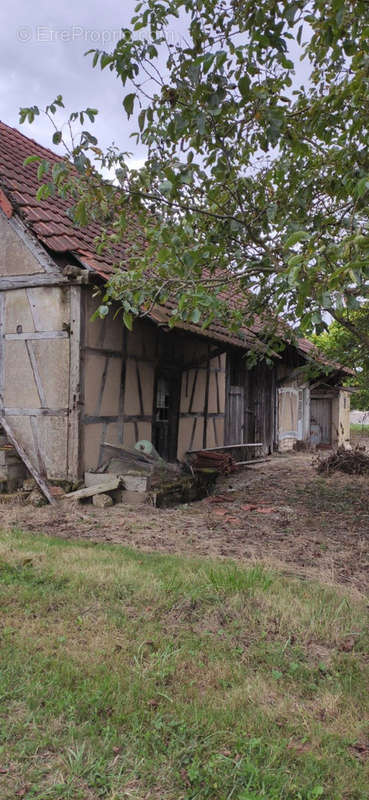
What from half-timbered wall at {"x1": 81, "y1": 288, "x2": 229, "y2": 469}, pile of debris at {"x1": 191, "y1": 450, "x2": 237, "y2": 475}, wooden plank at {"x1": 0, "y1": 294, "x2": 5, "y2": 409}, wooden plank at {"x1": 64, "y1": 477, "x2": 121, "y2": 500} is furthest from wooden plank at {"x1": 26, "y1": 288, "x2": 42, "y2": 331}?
pile of debris at {"x1": 191, "y1": 450, "x2": 237, "y2": 475}

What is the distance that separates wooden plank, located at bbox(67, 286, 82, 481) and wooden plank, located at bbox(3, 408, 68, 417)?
0.17 metres

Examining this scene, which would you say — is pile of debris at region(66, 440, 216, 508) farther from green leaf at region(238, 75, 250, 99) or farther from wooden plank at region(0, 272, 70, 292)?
green leaf at region(238, 75, 250, 99)

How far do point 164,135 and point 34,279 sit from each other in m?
3.86

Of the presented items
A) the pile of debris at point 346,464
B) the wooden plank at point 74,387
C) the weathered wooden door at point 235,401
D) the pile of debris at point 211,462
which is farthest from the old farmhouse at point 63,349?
the pile of debris at point 346,464

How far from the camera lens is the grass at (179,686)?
2213 mm

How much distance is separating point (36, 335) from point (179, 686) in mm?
6379

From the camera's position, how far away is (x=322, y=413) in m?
20.4

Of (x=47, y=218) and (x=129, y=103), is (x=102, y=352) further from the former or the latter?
(x=129, y=103)

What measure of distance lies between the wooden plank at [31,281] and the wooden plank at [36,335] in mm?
712

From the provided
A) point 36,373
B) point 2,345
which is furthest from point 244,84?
point 2,345

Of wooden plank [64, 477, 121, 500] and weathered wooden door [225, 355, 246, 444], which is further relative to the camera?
weathered wooden door [225, 355, 246, 444]

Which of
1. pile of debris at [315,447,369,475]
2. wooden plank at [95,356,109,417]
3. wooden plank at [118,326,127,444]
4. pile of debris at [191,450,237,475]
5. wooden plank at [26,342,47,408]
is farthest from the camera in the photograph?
pile of debris at [315,447,369,475]

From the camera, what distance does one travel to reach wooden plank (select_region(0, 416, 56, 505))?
7672 millimetres

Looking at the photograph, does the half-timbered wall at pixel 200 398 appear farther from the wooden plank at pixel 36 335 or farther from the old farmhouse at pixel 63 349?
the wooden plank at pixel 36 335
